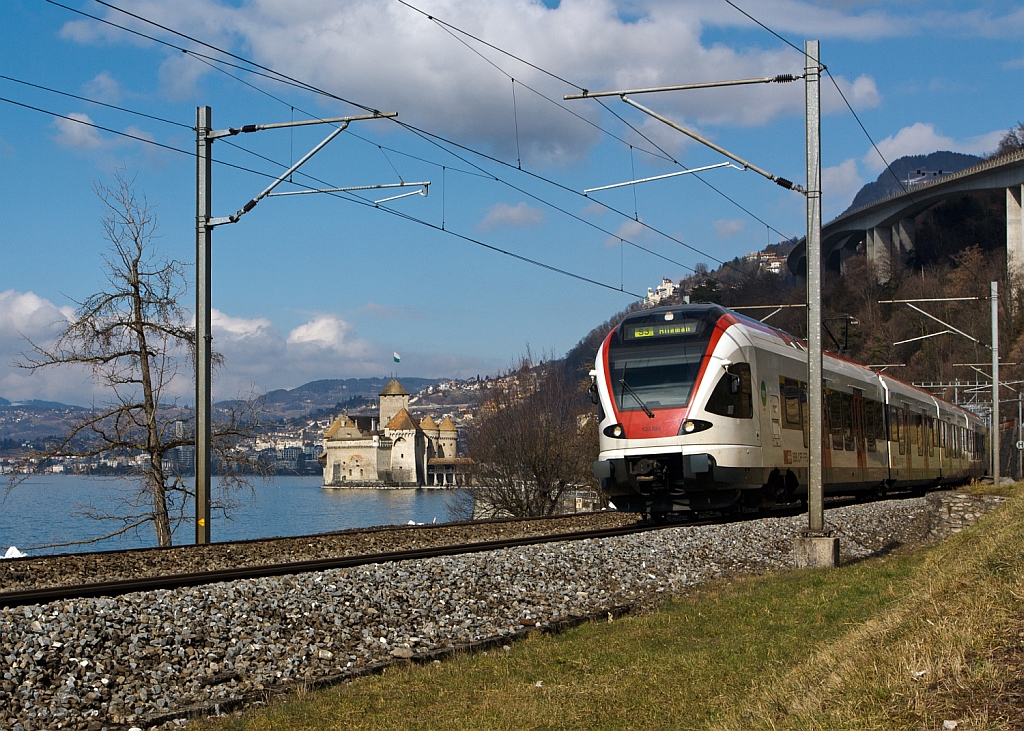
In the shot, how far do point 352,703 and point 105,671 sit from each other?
180 cm

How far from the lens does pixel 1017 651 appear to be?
5281 mm

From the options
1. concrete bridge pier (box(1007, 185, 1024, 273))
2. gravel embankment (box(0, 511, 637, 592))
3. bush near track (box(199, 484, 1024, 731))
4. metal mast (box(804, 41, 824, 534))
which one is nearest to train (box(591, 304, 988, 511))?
metal mast (box(804, 41, 824, 534))

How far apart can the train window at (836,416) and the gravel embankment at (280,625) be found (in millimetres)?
9473

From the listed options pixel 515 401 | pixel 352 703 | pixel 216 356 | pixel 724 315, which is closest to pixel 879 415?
pixel 724 315

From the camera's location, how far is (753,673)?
7777mm

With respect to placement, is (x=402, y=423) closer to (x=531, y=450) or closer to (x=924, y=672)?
(x=531, y=450)

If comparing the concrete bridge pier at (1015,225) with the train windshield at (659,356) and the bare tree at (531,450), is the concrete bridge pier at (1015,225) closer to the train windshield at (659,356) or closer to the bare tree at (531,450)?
the bare tree at (531,450)

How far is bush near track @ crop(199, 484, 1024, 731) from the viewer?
201 inches

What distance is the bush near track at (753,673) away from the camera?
5094mm

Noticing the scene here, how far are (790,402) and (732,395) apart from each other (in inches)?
134

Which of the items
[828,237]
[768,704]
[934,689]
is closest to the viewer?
[934,689]

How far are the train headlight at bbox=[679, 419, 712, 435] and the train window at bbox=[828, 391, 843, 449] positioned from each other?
5.51m

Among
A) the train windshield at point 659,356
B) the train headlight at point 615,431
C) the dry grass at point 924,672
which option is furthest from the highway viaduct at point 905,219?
the dry grass at point 924,672

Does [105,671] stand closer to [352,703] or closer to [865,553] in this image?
[352,703]
